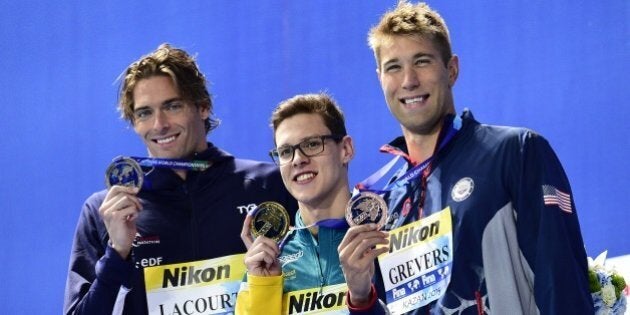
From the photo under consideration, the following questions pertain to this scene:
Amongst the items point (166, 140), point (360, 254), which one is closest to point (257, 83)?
point (166, 140)

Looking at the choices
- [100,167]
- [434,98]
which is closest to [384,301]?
[434,98]

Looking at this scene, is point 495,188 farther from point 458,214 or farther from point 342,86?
point 342,86

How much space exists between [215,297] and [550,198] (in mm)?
1245

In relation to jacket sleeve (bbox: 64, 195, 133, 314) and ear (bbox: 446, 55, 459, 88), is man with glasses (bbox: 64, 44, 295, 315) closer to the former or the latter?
jacket sleeve (bbox: 64, 195, 133, 314)

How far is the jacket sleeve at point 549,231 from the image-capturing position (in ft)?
9.41

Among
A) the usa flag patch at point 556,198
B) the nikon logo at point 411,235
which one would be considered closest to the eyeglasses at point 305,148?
the nikon logo at point 411,235

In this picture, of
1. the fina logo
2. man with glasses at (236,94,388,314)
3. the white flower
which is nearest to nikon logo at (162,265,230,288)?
man with glasses at (236,94,388,314)

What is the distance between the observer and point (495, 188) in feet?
10.0

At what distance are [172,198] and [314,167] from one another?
663mm

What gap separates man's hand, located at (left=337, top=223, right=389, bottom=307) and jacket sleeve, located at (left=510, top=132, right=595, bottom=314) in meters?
0.39

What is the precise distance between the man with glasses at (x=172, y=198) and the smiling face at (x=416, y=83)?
67cm

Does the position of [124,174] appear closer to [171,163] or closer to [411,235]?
[171,163]

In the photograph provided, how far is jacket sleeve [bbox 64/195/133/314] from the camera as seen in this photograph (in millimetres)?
3477

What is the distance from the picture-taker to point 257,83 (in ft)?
15.4
